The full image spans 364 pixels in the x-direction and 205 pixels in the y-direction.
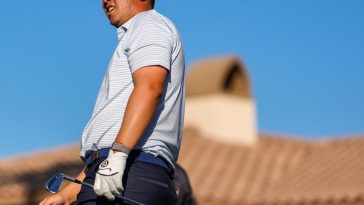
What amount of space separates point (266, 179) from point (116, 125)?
13.4 m

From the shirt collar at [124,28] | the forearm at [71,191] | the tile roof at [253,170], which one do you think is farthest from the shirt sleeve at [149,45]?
the tile roof at [253,170]

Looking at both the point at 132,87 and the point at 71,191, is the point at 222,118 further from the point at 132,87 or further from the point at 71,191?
the point at 132,87

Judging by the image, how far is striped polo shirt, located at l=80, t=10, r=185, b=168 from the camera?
3143 mm

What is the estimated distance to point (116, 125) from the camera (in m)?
3.15

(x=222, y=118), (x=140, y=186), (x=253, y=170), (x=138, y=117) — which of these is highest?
(x=138, y=117)

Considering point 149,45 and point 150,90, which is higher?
point 149,45

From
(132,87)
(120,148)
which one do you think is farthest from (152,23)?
(120,148)

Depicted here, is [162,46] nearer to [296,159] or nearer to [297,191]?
[297,191]

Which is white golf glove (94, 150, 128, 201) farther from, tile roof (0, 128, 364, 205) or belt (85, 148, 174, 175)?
tile roof (0, 128, 364, 205)

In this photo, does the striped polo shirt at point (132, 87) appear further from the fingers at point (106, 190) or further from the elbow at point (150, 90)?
the fingers at point (106, 190)

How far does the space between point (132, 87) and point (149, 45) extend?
7.4 inches

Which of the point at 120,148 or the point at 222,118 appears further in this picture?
the point at 222,118

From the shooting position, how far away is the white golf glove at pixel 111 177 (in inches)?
115

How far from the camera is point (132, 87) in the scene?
3188 millimetres
